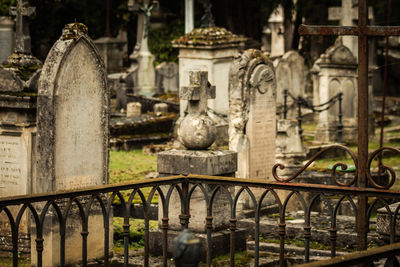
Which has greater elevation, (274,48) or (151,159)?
(274,48)

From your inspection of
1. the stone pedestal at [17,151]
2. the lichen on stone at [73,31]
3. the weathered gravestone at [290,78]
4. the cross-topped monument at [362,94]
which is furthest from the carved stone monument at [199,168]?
the weathered gravestone at [290,78]

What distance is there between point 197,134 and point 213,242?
1.14 metres

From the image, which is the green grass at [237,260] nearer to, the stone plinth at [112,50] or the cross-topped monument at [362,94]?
the cross-topped monument at [362,94]

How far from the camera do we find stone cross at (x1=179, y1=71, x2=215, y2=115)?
11.0 metres

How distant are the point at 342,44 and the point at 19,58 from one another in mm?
10160

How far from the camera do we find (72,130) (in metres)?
10.5

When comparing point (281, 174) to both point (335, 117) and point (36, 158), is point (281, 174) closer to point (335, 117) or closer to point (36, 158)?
point (36, 158)

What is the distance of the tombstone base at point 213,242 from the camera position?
34.2 feet

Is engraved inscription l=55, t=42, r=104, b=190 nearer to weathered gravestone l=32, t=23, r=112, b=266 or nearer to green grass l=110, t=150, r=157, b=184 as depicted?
weathered gravestone l=32, t=23, r=112, b=266

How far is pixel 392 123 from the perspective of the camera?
24.8 meters

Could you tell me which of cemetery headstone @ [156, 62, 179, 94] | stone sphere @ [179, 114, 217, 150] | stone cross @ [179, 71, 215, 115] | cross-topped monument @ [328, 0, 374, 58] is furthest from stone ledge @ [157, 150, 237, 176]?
cemetery headstone @ [156, 62, 179, 94]

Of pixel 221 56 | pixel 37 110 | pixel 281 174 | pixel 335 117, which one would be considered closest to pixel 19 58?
pixel 37 110

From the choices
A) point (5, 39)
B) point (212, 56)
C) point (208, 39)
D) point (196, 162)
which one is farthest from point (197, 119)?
point (5, 39)

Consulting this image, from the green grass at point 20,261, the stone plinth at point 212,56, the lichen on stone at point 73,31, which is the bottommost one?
the green grass at point 20,261
